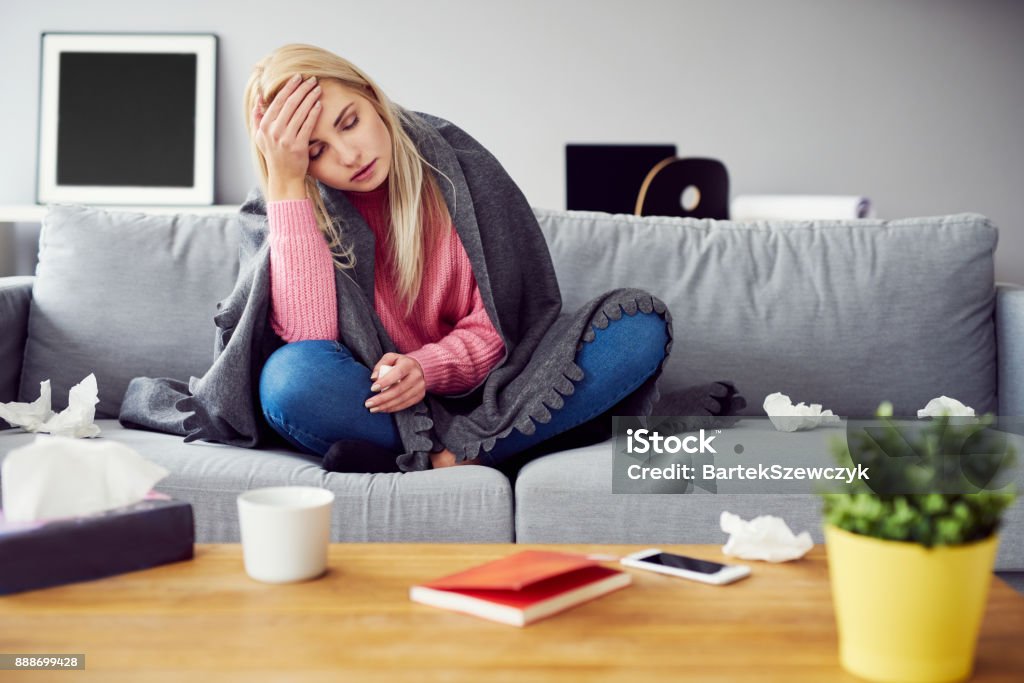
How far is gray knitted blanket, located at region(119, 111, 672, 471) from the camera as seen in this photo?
1.61 metres

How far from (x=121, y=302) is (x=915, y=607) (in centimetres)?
172

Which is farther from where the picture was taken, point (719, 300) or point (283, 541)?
point (719, 300)

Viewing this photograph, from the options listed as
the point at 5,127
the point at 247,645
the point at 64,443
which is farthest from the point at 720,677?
the point at 5,127

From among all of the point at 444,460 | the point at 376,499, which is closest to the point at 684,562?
the point at 376,499

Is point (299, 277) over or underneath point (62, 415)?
over

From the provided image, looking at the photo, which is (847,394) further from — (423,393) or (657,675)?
(657,675)

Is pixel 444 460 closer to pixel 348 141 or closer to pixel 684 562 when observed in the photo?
pixel 348 141

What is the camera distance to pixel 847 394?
1943 millimetres

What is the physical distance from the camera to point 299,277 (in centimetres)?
167

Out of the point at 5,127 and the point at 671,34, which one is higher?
the point at 671,34

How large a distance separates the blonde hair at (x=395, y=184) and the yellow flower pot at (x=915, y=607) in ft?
4.17

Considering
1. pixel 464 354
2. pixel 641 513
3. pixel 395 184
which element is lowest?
pixel 641 513

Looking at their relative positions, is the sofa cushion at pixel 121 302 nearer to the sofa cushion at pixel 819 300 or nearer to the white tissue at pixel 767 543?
the sofa cushion at pixel 819 300

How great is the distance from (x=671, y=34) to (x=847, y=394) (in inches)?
94.5
